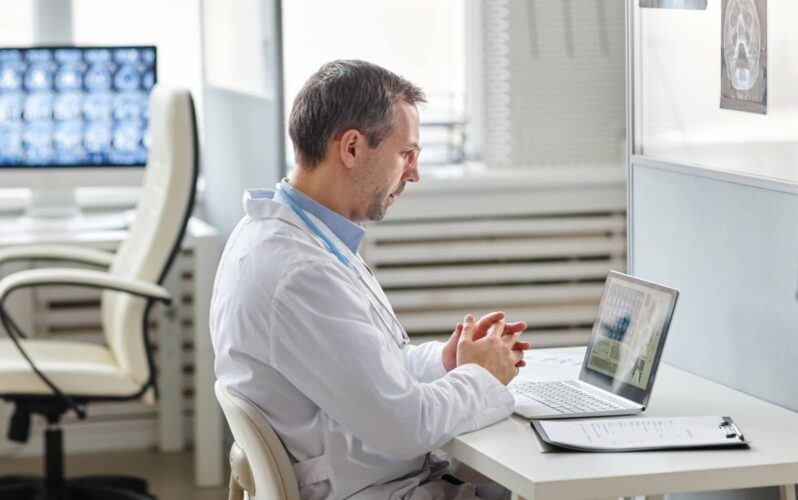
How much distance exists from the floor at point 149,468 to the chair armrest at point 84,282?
2.51 ft

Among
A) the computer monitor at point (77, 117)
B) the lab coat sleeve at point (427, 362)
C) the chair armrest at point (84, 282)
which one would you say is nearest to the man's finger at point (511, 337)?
the lab coat sleeve at point (427, 362)

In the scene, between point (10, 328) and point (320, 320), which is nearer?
point (320, 320)

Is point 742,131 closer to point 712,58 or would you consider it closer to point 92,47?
point 712,58

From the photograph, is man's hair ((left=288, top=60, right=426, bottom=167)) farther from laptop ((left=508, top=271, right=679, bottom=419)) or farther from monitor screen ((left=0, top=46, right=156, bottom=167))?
monitor screen ((left=0, top=46, right=156, bottom=167))

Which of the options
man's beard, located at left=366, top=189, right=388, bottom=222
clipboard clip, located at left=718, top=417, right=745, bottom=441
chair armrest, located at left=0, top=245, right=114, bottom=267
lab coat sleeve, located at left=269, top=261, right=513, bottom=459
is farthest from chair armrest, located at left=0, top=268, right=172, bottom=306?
clipboard clip, located at left=718, top=417, right=745, bottom=441

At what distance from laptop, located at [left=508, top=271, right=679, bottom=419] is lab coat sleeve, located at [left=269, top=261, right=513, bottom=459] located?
19 cm

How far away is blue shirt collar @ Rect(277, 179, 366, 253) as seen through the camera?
1935 millimetres

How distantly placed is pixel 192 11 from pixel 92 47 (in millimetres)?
575

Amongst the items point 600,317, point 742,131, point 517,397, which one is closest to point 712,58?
point 742,131

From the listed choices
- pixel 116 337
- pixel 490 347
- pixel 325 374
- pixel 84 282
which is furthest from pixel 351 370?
pixel 116 337

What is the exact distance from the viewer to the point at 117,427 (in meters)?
4.07

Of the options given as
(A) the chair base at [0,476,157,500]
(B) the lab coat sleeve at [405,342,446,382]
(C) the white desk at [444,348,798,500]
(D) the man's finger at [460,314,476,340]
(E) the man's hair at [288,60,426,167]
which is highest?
(E) the man's hair at [288,60,426,167]

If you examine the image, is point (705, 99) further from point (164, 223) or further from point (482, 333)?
point (164, 223)

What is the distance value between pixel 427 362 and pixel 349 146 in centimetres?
39
